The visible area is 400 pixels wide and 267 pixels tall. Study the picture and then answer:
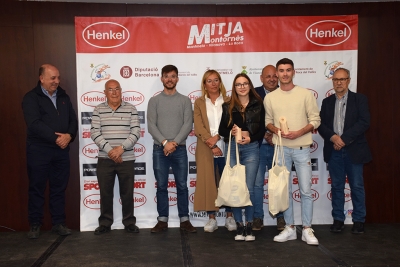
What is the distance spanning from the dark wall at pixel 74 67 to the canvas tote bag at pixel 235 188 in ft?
6.81

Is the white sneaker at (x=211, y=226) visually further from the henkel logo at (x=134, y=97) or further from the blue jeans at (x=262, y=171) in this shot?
the henkel logo at (x=134, y=97)

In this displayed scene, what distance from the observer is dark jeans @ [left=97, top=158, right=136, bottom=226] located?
5059mm

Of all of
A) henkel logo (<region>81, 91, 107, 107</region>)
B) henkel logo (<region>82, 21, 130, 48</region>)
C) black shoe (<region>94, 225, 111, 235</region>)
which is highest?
henkel logo (<region>82, 21, 130, 48</region>)

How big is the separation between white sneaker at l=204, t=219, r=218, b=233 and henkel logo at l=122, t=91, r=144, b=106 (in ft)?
5.54

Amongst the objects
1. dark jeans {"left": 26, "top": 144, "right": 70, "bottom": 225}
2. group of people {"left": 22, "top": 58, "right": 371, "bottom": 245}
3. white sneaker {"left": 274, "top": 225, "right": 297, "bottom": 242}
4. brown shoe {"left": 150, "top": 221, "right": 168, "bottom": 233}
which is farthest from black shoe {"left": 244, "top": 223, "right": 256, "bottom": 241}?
dark jeans {"left": 26, "top": 144, "right": 70, "bottom": 225}

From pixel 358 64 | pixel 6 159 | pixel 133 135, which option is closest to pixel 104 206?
pixel 133 135

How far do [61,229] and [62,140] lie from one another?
104cm

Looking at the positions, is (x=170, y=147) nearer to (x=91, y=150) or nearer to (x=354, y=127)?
(x=91, y=150)

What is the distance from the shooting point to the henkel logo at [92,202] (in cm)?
Answer: 531

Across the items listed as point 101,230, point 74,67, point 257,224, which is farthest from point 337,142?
point 74,67

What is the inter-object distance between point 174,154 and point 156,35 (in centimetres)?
151

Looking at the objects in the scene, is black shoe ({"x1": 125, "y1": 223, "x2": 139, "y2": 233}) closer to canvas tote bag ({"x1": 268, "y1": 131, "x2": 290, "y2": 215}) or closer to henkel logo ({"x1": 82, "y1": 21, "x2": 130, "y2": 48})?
canvas tote bag ({"x1": 268, "y1": 131, "x2": 290, "y2": 215})

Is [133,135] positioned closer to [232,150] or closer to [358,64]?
[232,150]

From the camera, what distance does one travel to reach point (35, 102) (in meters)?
Result: 4.88
